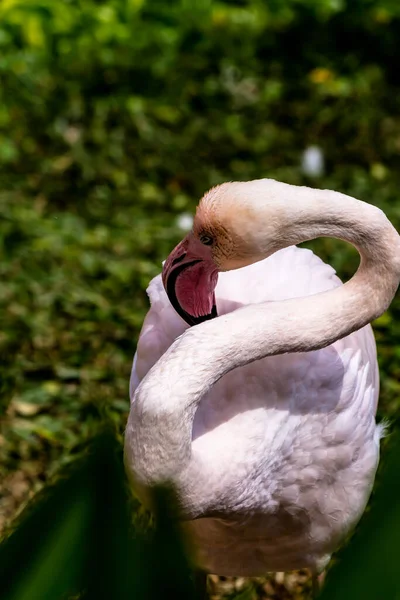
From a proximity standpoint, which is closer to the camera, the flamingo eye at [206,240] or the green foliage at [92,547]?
the green foliage at [92,547]

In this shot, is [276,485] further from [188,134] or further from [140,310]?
[188,134]

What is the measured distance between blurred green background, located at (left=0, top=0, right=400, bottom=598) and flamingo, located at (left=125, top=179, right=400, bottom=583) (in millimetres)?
971

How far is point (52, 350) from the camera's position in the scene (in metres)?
3.95

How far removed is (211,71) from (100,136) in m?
1.01

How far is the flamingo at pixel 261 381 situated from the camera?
2082 mm

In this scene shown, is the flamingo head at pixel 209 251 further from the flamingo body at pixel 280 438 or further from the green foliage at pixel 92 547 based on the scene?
the green foliage at pixel 92 547

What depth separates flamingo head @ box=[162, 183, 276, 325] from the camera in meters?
2.13

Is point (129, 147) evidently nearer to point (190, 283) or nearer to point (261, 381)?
point (190, 283)

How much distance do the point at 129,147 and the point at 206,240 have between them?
3.15 meters

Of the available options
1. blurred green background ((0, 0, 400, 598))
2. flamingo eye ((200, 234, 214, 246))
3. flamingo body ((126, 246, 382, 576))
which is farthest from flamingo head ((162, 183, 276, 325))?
blurred green background ((0, 0, 400, 598))

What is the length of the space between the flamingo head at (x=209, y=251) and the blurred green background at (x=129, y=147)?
1.26 meters

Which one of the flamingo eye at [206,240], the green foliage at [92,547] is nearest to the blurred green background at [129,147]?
the flamingo eye at [206,240]

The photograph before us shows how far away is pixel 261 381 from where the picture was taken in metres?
2.33

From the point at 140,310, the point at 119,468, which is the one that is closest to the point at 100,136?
Result: the point at 140,310
